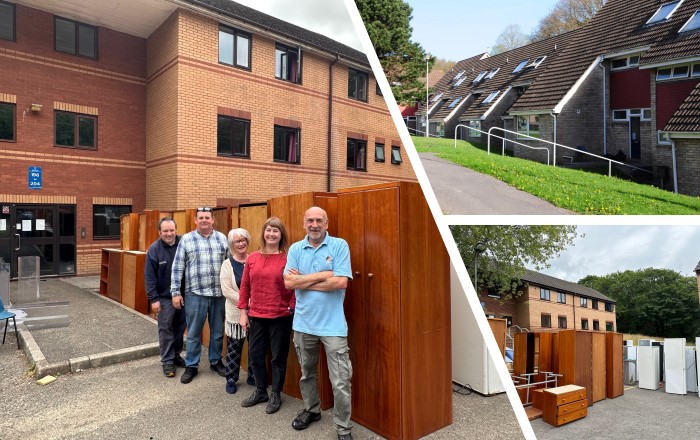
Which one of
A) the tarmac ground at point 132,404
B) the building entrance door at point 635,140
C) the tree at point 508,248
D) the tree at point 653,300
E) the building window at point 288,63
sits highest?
the building window at point 288,63

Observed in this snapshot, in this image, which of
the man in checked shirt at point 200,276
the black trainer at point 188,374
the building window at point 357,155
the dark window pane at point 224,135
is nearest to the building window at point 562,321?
the building window at point 357,155

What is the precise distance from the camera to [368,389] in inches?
126

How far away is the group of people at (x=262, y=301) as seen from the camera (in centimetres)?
293

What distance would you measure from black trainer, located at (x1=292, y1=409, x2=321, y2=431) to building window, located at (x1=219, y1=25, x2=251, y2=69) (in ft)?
16.2

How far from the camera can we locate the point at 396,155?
105 inches

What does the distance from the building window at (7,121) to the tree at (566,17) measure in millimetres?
8533

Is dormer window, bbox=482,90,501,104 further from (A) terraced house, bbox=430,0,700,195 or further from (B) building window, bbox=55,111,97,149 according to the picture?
(B) building window, bbox=55,111,97,149

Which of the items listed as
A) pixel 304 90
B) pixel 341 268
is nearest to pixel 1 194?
pixel 304 90

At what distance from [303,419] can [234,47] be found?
5348mm

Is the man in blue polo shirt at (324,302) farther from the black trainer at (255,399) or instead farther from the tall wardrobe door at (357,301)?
the black trainer at (255,399)

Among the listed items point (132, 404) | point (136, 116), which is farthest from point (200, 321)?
point (136, 116)

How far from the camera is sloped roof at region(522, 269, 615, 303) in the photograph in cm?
207

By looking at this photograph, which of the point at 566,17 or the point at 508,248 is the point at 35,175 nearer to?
the point at 508,248

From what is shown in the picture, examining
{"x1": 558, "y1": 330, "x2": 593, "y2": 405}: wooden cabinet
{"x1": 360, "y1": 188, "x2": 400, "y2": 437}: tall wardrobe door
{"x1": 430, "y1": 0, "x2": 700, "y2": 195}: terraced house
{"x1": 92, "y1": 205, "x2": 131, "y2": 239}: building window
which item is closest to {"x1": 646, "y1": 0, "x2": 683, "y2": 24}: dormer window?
{"x1": 430, "y1": 0, "x2": 700, "y2": 195}: terraced house
